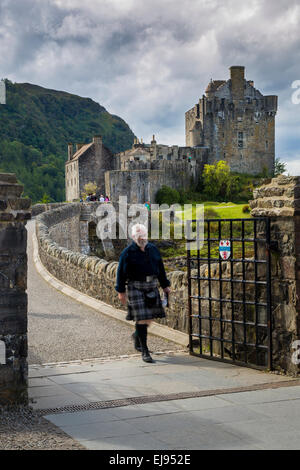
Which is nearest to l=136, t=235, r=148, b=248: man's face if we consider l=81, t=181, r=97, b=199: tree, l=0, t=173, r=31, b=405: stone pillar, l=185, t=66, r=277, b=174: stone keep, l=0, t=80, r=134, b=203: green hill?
l=0, t=173, r=31, b=405: stone pillar

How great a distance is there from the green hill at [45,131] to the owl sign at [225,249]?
81803mm

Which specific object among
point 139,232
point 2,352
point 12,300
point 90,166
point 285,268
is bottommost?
point 2,352

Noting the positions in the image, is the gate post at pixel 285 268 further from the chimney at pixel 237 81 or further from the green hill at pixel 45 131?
the green hill at pixel 45 131

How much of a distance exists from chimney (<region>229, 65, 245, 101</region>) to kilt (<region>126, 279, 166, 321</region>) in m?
79.5

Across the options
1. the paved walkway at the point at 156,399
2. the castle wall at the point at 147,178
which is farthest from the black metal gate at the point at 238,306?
the castle wall at the point at 147,178

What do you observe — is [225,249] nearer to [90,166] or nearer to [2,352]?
[2,352]

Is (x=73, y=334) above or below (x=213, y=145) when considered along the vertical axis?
below

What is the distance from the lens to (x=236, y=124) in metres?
83.6

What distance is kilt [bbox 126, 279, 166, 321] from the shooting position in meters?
Answer: 6.88

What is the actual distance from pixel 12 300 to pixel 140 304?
1925mm

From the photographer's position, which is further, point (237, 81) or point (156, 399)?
point (237, 81)

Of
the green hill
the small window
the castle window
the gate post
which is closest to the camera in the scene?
A: the small window

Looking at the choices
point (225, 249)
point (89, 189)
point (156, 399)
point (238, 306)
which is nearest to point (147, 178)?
point (89, 189)

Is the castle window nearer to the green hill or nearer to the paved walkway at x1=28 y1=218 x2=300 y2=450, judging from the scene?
the green hill
